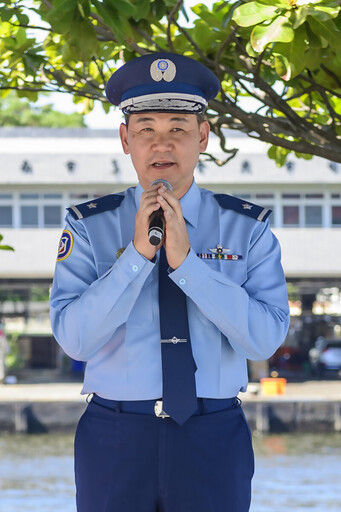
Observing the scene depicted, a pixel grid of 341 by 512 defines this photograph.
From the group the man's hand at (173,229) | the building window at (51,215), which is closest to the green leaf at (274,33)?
the man's hand at (173,229)

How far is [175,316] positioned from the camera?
195 cm

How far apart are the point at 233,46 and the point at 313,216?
95.4ft

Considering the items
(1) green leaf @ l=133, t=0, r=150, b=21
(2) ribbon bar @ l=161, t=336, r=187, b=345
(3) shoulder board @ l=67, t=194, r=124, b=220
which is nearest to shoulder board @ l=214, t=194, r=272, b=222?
(3) shoulder board @ l=67, t=194, r=124, b=220

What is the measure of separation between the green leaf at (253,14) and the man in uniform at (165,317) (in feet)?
1.07

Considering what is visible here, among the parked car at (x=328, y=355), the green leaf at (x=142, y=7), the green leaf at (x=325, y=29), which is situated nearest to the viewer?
the green leaf at (x=325, y=29)

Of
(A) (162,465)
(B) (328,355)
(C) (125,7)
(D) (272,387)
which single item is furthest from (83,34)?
(B) (328,355)

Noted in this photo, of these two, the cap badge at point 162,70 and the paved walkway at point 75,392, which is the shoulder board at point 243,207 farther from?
the paved walkway at point 75,392

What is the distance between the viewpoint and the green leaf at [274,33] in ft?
7.65

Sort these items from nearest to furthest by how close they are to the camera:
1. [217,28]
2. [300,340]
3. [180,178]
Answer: [180,178]
[217,28]
[300,340]

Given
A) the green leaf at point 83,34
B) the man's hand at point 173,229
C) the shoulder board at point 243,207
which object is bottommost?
the man's hand at point 173,229

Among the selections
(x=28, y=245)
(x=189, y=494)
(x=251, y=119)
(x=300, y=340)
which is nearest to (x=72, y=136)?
(x=28, y=245)

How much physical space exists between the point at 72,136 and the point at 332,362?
11.8m

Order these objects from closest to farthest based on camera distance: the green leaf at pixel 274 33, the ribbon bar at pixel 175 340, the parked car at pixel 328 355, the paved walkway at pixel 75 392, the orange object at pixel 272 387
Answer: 1. the ribbon bar at pixel 175 340
2. the green leaf at pixel 274 33
3. the paved walkway at pixel 75 392
4. the orange object at pixel 272 387
5. the parked car at pixel 328 355

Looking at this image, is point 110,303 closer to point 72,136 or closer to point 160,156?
point 160,156
